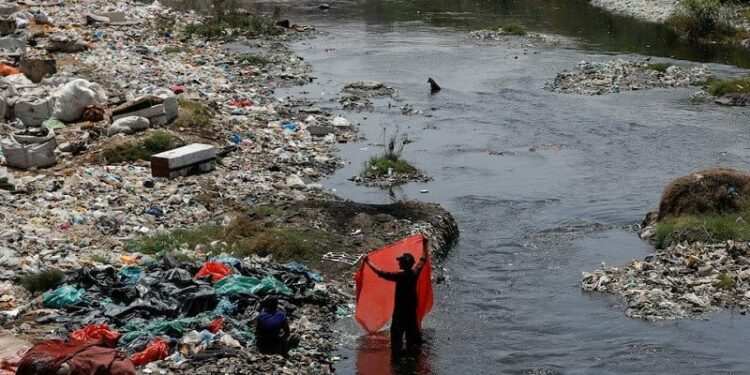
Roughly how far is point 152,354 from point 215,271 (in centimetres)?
185

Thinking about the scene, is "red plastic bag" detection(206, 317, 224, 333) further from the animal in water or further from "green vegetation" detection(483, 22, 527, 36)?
"green vegetation" detection(483, 22, 527, 36)

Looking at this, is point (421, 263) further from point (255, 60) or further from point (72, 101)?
point (255, 60)

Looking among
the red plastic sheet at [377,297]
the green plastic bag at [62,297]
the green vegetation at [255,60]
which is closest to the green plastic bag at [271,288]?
the red plastic sheet at [377,297]

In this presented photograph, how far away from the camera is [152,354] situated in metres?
8.20

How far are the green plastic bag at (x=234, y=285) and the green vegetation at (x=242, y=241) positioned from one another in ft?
3.31

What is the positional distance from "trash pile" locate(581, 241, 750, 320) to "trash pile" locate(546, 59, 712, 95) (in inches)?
436

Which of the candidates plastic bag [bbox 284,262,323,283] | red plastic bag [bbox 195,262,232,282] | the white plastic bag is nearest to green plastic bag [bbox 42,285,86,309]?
red plastic bag [bbox 195,262,232,282]

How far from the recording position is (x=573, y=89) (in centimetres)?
2242

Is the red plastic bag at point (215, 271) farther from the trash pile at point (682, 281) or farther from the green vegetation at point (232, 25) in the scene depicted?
the green vegetation at point (232, 25)

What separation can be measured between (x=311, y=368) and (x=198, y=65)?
1579cm

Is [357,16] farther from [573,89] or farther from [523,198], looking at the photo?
[523,198]

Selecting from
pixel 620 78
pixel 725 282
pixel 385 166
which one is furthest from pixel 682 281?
pixel 620 78

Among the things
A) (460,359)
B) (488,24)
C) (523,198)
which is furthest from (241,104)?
(488,24)

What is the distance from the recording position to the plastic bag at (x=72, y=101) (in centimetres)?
1622
